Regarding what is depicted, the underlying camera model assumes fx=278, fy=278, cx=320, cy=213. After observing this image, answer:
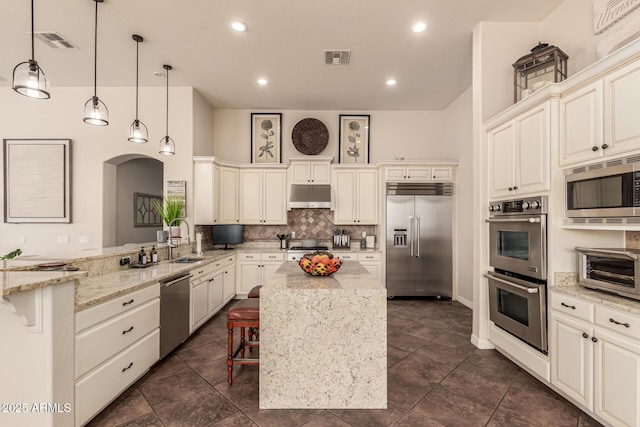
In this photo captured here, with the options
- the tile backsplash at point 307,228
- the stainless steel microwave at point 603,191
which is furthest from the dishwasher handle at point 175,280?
the stainless steel microwave at point 603,191

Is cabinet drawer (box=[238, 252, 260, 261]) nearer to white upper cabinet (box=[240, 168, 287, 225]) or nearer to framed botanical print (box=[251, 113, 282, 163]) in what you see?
white upper cabinet (box=[240, 168, 287, 225])

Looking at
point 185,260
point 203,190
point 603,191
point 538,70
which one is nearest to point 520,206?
point 603,191

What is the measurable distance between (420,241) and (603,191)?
9.82 ft

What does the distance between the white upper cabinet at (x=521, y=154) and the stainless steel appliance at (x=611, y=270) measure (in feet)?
1.93

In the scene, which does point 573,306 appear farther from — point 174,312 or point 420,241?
point 174,312

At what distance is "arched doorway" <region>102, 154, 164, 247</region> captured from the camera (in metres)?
4.47

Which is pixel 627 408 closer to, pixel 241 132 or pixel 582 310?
pixel 582 310

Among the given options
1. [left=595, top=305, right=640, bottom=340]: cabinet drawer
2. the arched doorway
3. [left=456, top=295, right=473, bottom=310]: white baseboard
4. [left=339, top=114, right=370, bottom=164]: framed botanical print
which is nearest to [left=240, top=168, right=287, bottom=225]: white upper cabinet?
[left=339, top=114, right=370, bottom=164]: framed botanical print

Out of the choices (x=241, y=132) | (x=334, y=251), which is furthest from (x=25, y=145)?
(x=334, y=251)

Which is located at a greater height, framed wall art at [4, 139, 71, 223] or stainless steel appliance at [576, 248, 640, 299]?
framed wall art at [4, 139, 71, 223]

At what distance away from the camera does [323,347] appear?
2031 mm

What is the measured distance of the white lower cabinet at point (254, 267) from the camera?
4.81 meters

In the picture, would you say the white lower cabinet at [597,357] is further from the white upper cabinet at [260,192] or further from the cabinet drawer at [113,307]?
the white upper cabinet at [260,192]

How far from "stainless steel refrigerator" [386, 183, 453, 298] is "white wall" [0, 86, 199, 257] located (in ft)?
11.6
